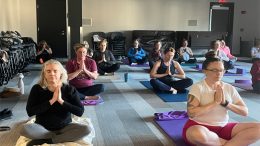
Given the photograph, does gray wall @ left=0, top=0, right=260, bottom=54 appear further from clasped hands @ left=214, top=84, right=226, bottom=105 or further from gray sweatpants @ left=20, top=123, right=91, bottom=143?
clasped hands @ left=214, top=84, right=226, bottom=105

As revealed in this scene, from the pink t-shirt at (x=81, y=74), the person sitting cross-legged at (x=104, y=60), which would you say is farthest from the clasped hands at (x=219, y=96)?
the person sitting cross-legged at (x=104, y=60)

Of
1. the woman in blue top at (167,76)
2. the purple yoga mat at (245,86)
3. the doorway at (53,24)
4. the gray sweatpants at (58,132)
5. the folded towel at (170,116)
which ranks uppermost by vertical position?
the doorway at (53,24)

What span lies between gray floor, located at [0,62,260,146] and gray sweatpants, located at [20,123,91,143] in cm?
33

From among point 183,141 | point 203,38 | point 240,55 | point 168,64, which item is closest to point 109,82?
point 168,64

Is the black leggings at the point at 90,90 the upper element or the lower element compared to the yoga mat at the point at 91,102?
upper

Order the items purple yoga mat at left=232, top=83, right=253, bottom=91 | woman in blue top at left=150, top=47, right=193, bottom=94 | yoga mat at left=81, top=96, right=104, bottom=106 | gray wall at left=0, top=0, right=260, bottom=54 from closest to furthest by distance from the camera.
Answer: yoga mat at left=81, top=96, right=104, bottom=106, woman in blue top at left=150, top=47, right=193, bottom=94, purple yoga mat at left=232, top=83, right=253, bottom=91, gray wall at left=0, top=0, right=260, bottom=54

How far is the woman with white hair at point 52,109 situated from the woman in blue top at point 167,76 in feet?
8.83

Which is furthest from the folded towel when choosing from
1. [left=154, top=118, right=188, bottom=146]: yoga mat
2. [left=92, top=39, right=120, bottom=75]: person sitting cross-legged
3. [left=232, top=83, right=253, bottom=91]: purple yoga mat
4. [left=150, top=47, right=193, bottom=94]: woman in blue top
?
[left=92, top=39, right=120, bottom=75]: person sitting cross-legged

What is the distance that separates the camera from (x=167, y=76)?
5.50 metres

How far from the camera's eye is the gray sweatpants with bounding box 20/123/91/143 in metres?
2.79

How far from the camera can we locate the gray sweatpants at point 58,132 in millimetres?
2789

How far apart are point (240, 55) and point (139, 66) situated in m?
6.11

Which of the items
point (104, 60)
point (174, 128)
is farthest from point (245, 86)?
point (174, 128)

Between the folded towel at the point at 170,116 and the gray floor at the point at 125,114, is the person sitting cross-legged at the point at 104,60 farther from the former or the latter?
the folded towel at the point at 170,116
